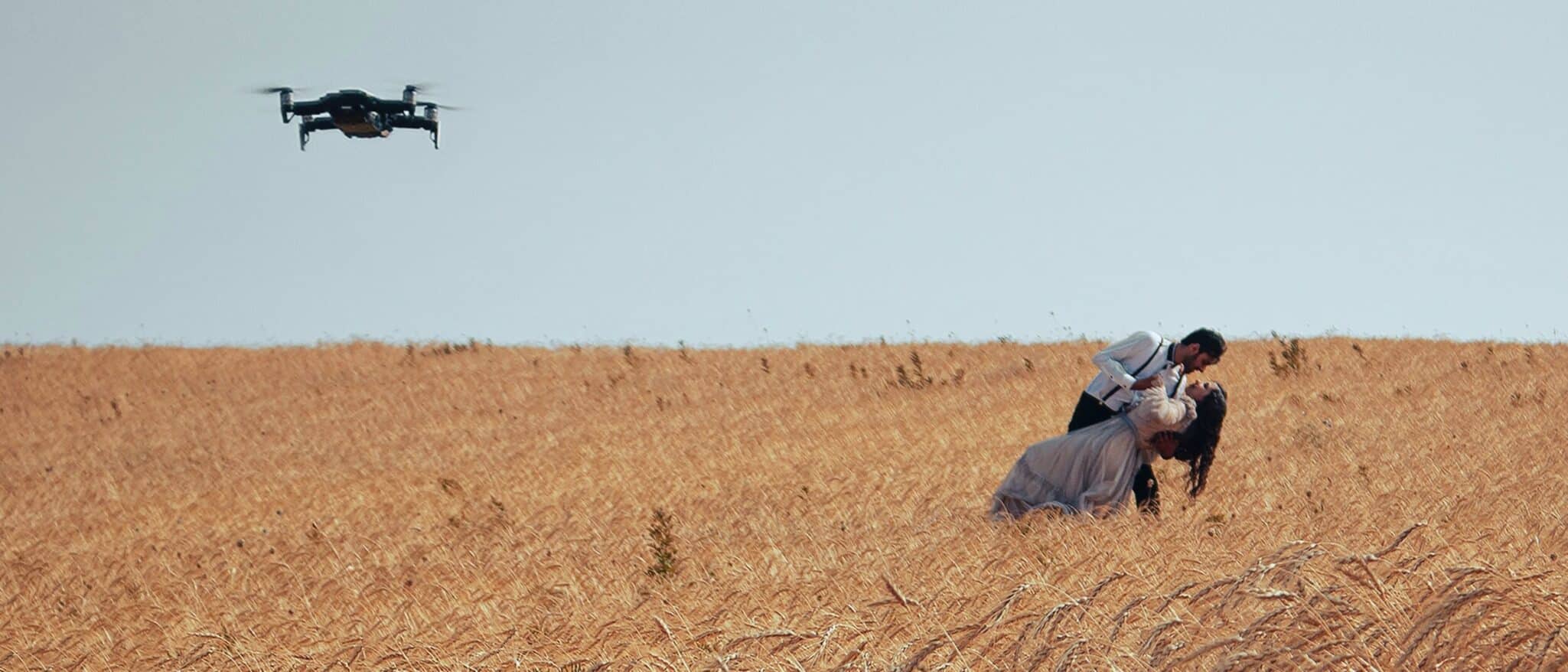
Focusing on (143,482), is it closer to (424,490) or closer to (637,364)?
(424,490)

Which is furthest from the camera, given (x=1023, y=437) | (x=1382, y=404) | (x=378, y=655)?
(x=1382, y=404)

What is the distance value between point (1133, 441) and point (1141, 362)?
56 cm

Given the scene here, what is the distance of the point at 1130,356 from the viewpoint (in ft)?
39.4

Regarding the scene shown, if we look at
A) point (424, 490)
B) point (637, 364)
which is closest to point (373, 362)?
point (637, 364)

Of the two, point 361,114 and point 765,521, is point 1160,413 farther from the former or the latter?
point 361,114

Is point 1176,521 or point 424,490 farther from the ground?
point 1176,521

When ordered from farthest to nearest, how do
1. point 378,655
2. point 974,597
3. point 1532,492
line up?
point 1532,492 → point 378,655 → point 974,597

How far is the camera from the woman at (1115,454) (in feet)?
38.9

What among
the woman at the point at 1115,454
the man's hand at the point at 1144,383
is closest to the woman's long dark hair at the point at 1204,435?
the woman at the point at 1115,454

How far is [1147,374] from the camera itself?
12.1 metres

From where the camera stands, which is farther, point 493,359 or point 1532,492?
point 493,359

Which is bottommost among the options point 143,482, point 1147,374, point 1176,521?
point 143,482

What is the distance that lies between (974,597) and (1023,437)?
12.4m

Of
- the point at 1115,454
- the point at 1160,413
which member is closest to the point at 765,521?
the point at 1115,454
